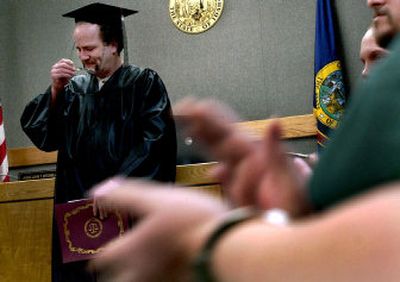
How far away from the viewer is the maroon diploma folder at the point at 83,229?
2.74 m

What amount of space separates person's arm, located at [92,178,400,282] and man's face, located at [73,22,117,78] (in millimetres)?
2789

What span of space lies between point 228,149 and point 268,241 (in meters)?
0.16

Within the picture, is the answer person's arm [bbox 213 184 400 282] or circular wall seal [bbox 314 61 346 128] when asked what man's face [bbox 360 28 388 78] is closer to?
person's arm [bbox 213 184 400 282]

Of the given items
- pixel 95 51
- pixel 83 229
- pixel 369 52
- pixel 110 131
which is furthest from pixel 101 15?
pixel 369 52

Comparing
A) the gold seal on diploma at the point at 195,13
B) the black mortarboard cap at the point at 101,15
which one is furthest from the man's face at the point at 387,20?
the gold seal on diploma at the point at 195,13

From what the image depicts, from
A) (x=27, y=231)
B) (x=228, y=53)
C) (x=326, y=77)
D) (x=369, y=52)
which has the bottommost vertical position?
(x=27, y=231)

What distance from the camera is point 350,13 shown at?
4957 millimetres

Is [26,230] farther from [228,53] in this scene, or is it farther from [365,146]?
[365,146]

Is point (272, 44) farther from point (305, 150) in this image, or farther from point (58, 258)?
point (58, 258)

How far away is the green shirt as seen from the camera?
1.19ft

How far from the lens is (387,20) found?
98 centimetres

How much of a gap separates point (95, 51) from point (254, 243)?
2934mm

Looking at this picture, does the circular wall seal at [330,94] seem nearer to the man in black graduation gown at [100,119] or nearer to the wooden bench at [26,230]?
the wooden bench at [26,230]

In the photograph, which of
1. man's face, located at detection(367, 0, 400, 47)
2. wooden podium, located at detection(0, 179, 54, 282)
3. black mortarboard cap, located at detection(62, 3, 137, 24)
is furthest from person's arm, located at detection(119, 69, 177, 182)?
man's face, located at detection(367, 0, 400, 47)
